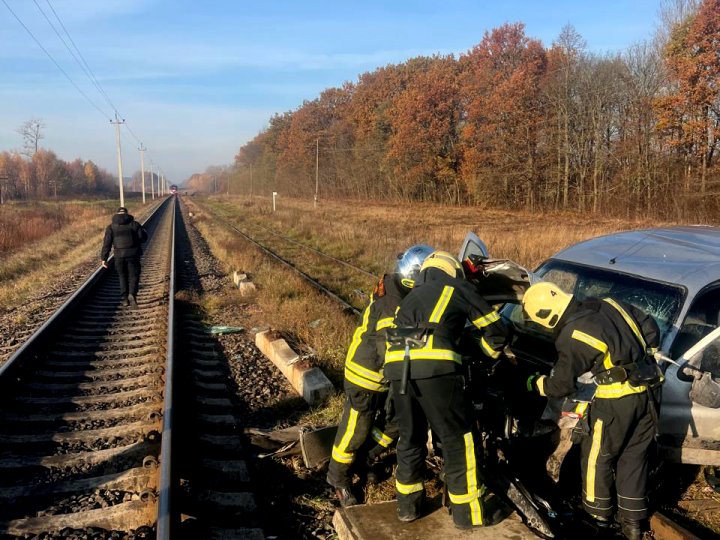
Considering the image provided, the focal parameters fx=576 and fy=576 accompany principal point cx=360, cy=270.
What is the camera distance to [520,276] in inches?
170

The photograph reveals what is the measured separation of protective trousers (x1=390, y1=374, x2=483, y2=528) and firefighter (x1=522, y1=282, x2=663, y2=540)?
0.60 metres

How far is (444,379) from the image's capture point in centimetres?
335

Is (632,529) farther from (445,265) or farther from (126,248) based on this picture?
(126,248)

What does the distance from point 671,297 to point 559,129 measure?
119 ft

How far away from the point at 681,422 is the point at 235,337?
242 inches

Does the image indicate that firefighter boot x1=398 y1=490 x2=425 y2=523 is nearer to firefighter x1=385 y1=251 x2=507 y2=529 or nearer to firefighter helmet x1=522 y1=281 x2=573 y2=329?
firefighter x1=385 y1=251 x2=507 y2=529

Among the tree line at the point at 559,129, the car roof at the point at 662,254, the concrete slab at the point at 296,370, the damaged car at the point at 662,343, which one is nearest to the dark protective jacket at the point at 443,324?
the damaged car at the point at 662,343

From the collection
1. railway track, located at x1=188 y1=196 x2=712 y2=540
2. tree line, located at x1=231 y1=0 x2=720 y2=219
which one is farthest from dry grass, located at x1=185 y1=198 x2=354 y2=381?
tree line, located at x1=231 y1=0 x2=720 y2=219

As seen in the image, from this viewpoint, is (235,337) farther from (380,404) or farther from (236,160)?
(236,160)

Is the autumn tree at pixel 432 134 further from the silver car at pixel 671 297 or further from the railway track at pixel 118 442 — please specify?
the silver car at pixel 671 297

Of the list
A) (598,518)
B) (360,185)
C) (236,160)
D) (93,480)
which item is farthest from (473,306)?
(236,160)

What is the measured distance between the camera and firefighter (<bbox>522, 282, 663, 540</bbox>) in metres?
3.37

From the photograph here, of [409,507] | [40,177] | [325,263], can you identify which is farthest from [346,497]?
[40,177]

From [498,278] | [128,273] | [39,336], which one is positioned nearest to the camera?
[498,278]
